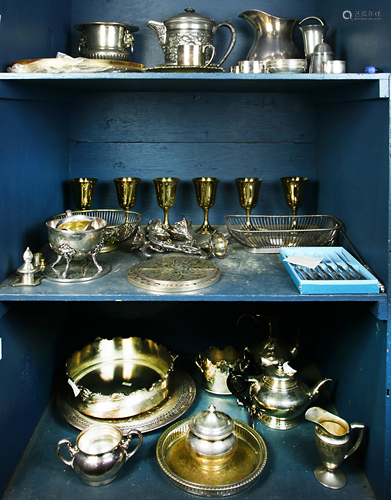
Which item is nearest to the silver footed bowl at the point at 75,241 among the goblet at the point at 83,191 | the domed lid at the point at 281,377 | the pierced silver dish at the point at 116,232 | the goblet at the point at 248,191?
the pierced silver dish at the point at 116,232

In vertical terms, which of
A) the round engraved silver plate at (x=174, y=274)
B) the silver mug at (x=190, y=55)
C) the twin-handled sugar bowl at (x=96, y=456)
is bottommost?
the twin-handled sugar bowl at (x=96, y=456)

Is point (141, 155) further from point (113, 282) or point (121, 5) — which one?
point (113, 282)

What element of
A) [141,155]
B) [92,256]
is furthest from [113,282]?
[141,155]

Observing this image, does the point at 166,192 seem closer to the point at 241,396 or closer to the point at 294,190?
the point at 294,190

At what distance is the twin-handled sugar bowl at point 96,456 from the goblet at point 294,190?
1119mm

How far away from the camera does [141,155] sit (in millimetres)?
2285

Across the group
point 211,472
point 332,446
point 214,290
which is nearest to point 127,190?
point 214,290

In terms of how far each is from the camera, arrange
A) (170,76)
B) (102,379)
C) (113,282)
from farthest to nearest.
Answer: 1. (102,379)
2. (113,282)
3. (170,76)

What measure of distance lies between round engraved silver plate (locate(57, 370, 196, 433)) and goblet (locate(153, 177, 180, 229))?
70 cm

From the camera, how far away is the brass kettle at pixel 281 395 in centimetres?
186

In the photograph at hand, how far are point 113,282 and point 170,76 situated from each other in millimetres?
675

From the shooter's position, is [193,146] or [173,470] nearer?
[173,470]

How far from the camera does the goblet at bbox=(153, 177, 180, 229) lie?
2115mm

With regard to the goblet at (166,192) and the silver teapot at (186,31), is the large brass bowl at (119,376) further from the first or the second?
the silver teapot at (186,31)
